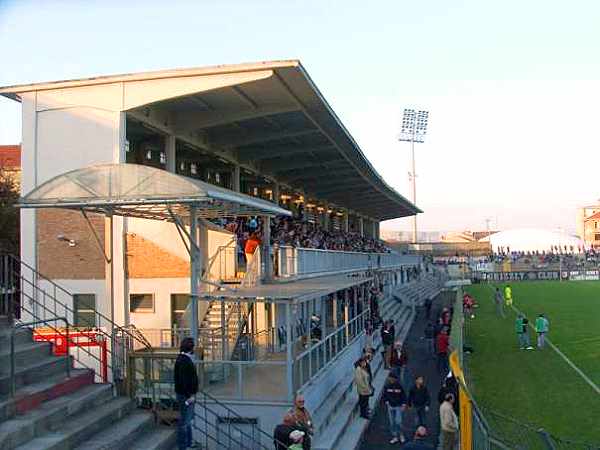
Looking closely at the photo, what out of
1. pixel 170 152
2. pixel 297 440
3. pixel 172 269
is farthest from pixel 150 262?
pixel 297 440

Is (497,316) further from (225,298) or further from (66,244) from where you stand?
(225,298)

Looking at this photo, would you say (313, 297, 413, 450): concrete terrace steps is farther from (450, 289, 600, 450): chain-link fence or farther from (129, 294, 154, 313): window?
(129, 294, 154, 313): window

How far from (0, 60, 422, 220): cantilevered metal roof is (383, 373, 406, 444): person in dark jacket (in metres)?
8.38

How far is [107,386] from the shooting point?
971cm

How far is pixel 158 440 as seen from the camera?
29.4 feet

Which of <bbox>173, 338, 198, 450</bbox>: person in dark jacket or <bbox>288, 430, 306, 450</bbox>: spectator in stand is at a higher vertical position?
<bbox>173, 338, 198, 450</bbox>: person in dark jacket

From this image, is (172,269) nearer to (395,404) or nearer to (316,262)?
(316,262)

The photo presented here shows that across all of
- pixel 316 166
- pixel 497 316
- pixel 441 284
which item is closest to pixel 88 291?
pixel 316 166

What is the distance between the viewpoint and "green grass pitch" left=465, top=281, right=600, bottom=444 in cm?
1456

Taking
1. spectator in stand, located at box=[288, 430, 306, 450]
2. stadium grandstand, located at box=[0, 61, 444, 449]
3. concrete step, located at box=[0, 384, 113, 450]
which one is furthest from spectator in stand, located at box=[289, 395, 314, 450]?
concrete step, located at box=[0, 384, 113, 450]

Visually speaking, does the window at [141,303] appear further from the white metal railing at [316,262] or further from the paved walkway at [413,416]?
the paved walkway at [413,416]

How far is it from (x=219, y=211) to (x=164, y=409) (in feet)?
14.0

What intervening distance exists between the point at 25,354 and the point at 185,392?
214 cm

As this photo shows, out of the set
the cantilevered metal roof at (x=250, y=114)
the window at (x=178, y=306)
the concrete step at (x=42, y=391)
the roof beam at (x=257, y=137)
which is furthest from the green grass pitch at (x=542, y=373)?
the roof beam at (x=257, y=137)
